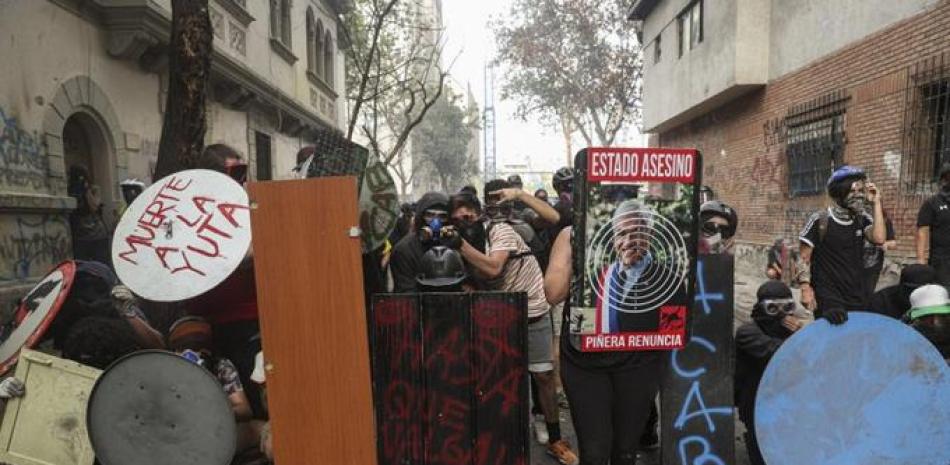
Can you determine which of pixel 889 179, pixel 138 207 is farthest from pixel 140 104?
pixel 889 179

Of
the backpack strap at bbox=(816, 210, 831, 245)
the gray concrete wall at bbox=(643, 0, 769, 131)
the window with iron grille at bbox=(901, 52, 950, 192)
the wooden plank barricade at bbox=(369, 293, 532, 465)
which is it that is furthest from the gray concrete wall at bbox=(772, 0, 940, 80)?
the wooden plank barricade at bbox=(369, 293, 532, 465)

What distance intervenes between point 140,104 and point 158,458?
277 inches

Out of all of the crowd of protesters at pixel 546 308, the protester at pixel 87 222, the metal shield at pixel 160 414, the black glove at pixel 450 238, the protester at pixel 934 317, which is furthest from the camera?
the protester at pixel 87 222

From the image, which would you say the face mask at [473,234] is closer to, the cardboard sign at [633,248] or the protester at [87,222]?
the cardboard sign at [633,248]

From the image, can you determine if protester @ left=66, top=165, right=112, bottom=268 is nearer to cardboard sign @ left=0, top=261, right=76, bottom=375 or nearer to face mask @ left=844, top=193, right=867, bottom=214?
cardboard sign @ left=0, top=261, right=76, bottom=375

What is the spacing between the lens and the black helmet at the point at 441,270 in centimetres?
250

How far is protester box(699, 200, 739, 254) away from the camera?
3.69m

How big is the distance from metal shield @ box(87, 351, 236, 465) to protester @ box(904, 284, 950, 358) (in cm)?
343

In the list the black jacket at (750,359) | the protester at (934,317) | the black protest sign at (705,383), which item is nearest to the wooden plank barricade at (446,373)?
the black protest sign at (705,383)

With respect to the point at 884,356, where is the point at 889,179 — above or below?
above

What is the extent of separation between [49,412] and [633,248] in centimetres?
254

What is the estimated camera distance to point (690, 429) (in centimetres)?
303

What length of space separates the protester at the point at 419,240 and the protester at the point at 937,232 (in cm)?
430

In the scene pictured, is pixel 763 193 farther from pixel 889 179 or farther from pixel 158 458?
pixel 158 458
